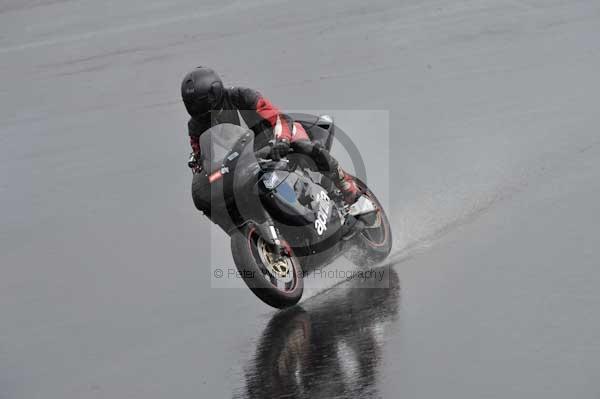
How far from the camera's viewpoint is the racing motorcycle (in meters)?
8.13

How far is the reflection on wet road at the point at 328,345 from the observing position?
6941mm

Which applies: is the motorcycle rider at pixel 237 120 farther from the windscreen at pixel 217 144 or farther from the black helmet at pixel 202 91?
the windscreen at pixel 217 144

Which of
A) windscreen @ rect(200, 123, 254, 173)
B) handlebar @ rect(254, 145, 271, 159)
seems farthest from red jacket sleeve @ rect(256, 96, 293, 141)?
windscreen @ rect(200, 123, 254, 173)

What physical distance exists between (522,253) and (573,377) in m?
2.31

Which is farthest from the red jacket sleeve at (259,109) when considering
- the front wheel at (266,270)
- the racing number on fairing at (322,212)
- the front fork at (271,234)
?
the front wheel at (266,270)

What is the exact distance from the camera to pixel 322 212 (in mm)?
8906

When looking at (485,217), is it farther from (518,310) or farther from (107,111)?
(107,111)

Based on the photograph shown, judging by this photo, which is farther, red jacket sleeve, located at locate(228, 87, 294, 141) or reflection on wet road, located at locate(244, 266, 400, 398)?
red jacket sleeve, located at locate(228, 87, 294, 141)

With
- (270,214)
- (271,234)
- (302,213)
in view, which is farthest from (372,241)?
(271,234)

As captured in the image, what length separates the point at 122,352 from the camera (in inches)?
325

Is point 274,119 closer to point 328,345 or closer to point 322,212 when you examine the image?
point 322,212

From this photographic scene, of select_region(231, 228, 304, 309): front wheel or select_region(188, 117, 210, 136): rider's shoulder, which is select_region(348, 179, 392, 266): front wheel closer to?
select_region(231, 228, 304, 309): front wheel

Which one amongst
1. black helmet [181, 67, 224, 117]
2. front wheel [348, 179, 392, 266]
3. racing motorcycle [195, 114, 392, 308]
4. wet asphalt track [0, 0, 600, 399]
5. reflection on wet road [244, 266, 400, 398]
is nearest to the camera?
reflection on wet road [244, 266, 400, 398]

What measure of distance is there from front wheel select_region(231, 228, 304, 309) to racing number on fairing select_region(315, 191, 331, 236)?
0.37 m
